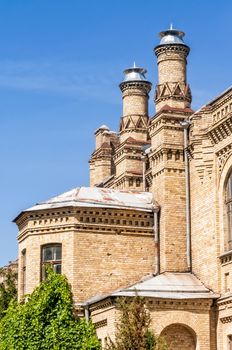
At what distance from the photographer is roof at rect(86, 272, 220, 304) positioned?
24.2m

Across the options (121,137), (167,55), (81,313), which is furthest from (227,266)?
(121,137)

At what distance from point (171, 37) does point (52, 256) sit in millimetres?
9442

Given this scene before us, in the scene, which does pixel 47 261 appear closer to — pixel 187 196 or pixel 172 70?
pixel 187 196

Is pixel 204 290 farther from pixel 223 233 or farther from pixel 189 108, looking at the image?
pixel 189 108

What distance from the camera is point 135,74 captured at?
35.4 meters

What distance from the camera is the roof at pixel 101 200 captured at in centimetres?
2764

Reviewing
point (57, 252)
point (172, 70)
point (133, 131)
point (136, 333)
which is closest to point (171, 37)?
point (172, 70)

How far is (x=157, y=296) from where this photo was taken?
24156mm

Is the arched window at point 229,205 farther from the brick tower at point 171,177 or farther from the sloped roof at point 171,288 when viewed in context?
the brick tower at point 171,177

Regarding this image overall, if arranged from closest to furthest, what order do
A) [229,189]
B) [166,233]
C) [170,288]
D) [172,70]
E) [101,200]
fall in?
[170,288] < [229,189] < [166,233] < [101,200] < [172,70]

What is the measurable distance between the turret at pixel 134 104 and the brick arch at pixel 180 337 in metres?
11.7

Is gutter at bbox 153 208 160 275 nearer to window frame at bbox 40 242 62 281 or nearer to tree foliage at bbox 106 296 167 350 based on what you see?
window frame at bbox 40 242 62 281

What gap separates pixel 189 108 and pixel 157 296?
7.88 meters

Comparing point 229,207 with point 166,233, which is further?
point 166,233
